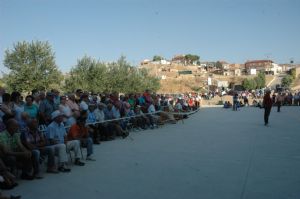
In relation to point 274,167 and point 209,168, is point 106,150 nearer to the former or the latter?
point 209,168

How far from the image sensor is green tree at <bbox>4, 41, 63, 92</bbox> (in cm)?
2956

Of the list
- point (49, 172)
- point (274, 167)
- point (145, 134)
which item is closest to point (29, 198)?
point (49, 172)

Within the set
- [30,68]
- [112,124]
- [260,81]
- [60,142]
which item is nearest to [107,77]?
[30,68]

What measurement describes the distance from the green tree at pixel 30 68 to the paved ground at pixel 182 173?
19296 millimetres

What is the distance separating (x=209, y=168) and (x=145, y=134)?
21.9ft

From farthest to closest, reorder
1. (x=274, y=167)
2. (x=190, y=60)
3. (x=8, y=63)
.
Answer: (x=190, y=60) → (x=8, y=63) → (x=274, y=167)

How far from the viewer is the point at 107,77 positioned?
44.2m

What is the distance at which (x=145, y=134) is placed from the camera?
14.9 meters

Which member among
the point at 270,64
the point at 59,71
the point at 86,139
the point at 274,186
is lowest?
the point at 274,186

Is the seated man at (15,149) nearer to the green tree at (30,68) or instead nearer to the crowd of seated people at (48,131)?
the crowd of seated people at (48,131)

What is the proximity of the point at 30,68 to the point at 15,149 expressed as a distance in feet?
78.4

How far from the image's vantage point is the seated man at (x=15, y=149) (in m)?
6.97

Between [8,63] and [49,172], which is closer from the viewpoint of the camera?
[49,172]

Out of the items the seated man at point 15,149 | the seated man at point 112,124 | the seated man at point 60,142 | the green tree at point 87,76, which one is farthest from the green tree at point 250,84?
the seated man at point 15,149
